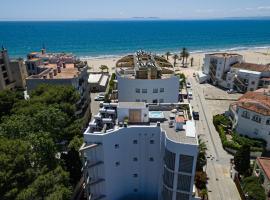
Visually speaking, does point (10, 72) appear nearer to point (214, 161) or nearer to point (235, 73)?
point (214, 161)

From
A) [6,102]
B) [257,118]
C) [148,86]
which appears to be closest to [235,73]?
[257,118]

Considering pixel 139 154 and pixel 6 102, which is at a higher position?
pixel 6 102

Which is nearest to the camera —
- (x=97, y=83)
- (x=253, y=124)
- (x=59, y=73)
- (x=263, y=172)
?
(x=263, y=172)

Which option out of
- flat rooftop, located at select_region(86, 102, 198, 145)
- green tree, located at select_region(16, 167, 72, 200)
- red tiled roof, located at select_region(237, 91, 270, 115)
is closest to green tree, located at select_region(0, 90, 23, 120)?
flat rooftop, located at select_region(86, 102, 198, 145)

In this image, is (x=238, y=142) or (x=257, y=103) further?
(x=257, y=103)

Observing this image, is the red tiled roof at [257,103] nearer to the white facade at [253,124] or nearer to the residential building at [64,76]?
the white facade at [253,124]

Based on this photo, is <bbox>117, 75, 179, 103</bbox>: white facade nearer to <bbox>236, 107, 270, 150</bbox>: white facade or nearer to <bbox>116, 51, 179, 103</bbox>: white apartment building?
<bbox>116, 51, 179, 103</bbox>: white apartment building

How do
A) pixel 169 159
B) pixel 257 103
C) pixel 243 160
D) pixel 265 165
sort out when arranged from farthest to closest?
pixel 257 103 → pixel 243 160 → pixel 265 165 → pixel 169 159

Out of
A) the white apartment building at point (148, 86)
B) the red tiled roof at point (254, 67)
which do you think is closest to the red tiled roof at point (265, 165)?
the white apartment building at point (148, 86)

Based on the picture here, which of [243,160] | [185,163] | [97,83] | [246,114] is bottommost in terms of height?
[97,83]
